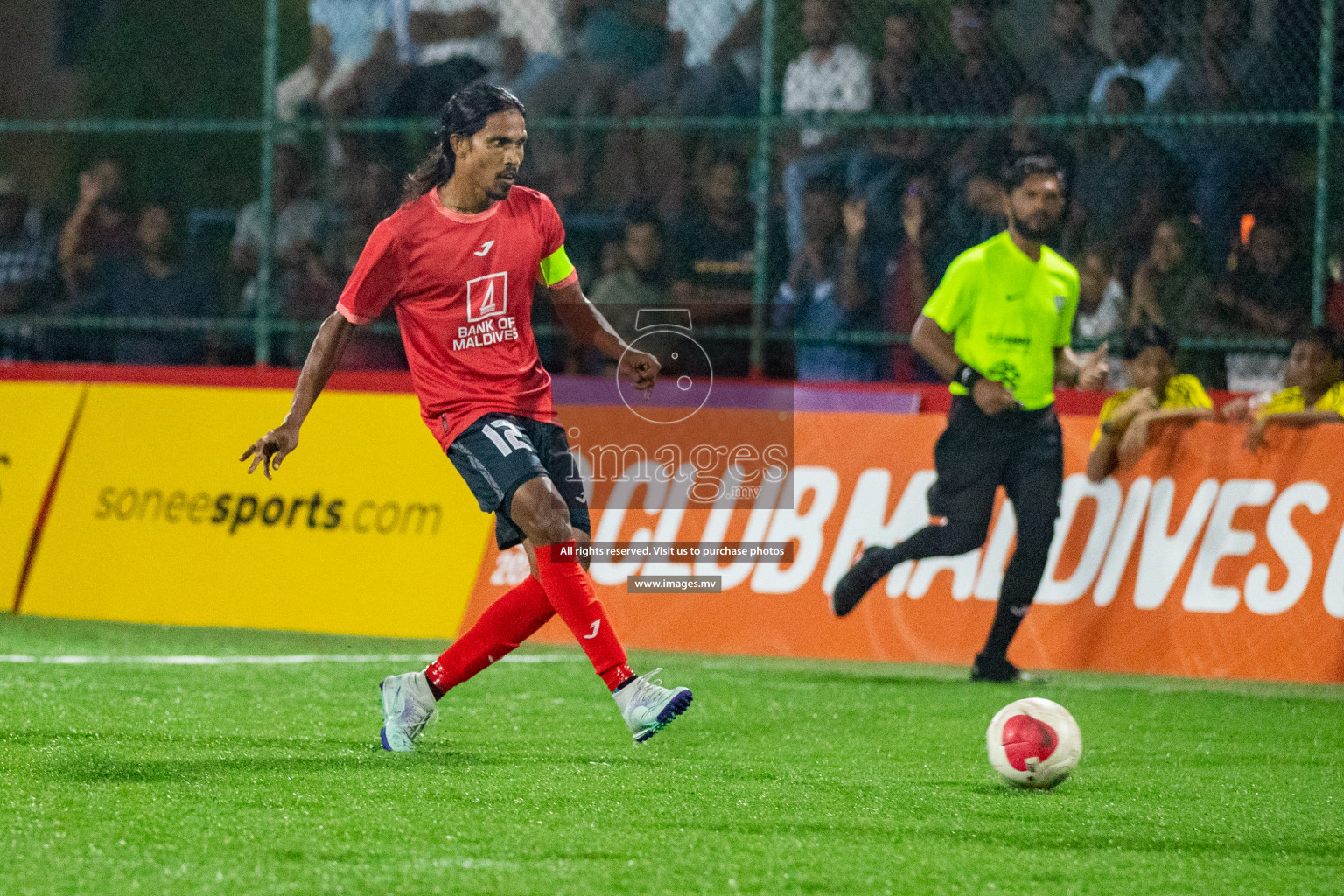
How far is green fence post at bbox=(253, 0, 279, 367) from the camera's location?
12086mm

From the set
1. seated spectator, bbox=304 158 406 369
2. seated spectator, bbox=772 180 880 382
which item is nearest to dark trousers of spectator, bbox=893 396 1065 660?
seated spectator, bbox=772 180 880 382

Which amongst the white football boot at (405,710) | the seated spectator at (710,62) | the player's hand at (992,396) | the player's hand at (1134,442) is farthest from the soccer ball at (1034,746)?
the seated spectator at (710,62)

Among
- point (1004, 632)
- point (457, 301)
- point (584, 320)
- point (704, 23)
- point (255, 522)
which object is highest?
point (704, 23)

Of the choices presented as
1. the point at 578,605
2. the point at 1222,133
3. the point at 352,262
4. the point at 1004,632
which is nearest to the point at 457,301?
the point at 578,605

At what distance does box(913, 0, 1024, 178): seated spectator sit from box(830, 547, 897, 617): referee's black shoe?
10.1ft

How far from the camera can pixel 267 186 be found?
1219 centimetres

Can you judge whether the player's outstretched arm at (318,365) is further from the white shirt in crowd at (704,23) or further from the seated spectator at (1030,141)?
the white shirt in crowd at (704,23)

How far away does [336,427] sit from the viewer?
10.6 m

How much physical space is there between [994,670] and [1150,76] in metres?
3.95

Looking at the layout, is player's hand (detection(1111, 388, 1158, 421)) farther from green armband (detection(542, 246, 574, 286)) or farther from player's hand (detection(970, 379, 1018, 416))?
green armband (detection(542, 246, 574, 286))

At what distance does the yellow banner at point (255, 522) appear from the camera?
33.4 ft

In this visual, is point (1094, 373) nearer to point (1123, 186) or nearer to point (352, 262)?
point (1123, 186)

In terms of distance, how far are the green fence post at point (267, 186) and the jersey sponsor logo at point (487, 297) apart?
19.4 ft

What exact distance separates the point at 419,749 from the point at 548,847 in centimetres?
173
